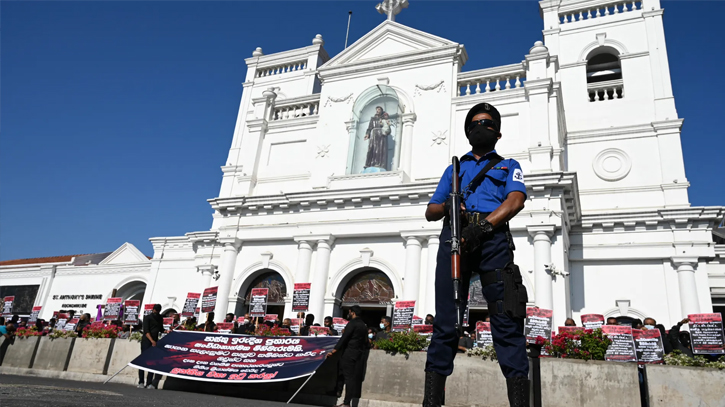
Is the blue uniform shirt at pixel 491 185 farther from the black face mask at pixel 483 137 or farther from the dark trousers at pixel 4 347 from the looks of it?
the dark trousers at pixel 4 347

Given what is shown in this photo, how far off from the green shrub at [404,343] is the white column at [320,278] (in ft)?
30.8

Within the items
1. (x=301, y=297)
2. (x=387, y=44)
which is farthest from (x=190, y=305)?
(x=387, y=44)

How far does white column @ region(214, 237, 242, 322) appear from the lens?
65.4 feet

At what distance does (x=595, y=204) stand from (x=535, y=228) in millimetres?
5201

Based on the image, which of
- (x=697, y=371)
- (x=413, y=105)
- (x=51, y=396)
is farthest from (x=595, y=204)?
(x=51, y=396)

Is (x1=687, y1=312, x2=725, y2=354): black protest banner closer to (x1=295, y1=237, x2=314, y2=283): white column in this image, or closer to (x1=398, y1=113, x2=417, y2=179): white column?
(x1=398, y1=113, x2=417, y2=179): white column

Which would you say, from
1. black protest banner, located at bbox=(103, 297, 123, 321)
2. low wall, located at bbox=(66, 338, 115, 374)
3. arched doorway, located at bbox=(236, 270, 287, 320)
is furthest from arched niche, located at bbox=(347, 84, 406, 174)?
low wall, located at bbox=(66, 338, 115, 374)

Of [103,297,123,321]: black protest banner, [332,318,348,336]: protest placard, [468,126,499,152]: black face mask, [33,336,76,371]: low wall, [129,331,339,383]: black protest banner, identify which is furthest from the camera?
[103,297,123,321]: black protest banner

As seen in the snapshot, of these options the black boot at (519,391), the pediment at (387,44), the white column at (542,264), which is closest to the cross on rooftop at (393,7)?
the pediment at (387,44)

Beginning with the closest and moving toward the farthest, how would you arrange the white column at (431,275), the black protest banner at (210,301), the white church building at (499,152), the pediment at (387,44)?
the white column at (431,275) < the white church building at (499,152) < the black protest banner at (210,301) < the pediment at (387,44)

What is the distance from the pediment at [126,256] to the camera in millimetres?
29002

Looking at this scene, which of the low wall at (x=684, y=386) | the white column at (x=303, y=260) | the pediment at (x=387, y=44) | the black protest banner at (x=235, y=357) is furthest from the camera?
the pediment at (x=387, y=44)

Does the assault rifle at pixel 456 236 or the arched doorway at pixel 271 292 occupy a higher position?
the arched doorway at pixel 271 292

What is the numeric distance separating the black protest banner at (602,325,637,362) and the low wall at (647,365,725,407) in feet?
4.28
